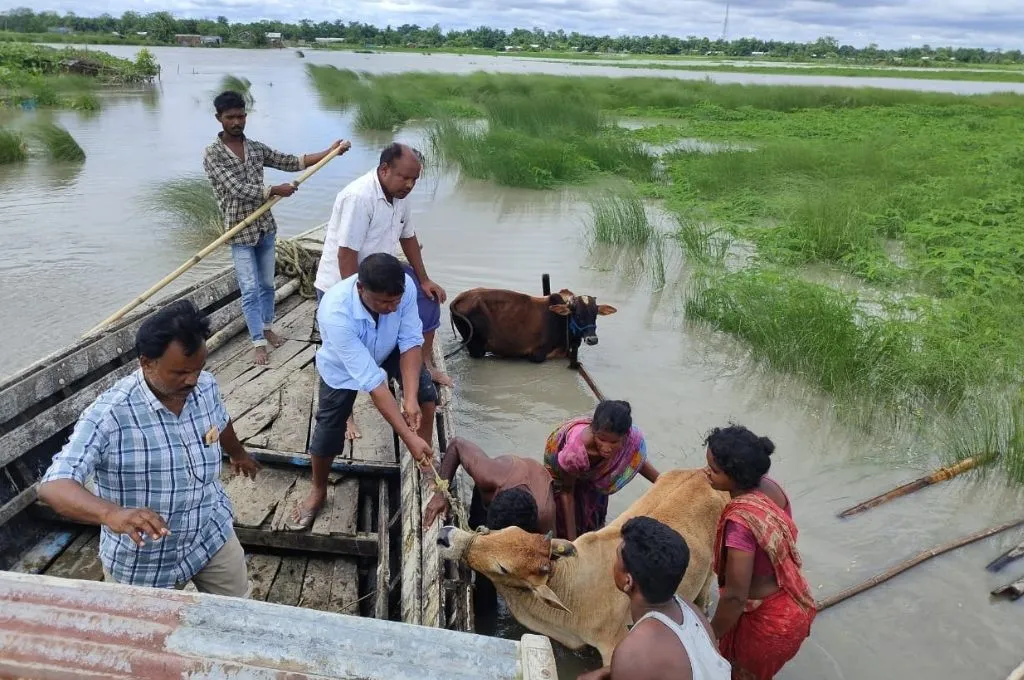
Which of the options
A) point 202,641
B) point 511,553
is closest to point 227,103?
point 511,553

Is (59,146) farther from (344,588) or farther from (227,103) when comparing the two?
(344,588)

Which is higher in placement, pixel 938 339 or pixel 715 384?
pixel 938 339

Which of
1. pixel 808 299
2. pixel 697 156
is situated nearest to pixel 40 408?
pixel 808 299

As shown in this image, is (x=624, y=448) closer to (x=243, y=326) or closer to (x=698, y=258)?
(x=243, y=326)

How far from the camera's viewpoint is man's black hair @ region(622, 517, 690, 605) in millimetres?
2053

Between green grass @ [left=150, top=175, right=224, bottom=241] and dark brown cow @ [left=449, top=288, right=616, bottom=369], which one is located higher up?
green grass @ [left=150, top=175, right=224, bottom=241]

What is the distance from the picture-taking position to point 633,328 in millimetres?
7473

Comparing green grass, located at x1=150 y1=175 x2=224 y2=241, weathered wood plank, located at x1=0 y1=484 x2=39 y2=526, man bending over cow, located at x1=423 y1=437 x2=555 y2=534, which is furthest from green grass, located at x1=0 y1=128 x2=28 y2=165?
man bending over cow, located at x1=423 y1=437 x2=555 y2=534

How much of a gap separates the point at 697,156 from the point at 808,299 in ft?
30.2

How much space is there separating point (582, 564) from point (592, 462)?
1.69ft

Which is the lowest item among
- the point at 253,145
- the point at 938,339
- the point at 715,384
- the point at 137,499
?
the point at 715,384

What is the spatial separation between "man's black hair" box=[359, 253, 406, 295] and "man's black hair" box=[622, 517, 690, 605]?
4.69ft

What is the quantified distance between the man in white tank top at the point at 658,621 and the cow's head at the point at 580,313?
13.2 ft

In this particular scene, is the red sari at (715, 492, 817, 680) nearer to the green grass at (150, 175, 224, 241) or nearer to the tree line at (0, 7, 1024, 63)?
the green grass at (150, 175, 224, 241)
